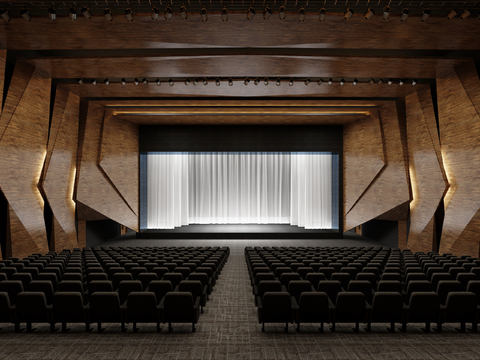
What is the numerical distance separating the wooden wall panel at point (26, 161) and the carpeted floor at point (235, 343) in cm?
658

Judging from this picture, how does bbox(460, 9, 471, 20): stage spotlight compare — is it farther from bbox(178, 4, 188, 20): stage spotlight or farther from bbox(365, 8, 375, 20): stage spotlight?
bbox(178, 4, 188, 20): stage spotlight

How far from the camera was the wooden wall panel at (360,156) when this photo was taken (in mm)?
15203

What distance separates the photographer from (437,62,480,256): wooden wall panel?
32.0ft

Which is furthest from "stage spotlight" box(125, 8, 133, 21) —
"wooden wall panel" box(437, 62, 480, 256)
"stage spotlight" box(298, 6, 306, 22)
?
"wooden wall panel" box(437, 62, 480, 256)

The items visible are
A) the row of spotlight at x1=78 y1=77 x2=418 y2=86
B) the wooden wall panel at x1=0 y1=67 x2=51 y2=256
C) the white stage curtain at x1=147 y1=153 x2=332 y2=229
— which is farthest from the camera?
the white stage curtain at x1=147 y1=153 x2=332 y2=229

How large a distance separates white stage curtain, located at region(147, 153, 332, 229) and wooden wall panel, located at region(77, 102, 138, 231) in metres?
5.51

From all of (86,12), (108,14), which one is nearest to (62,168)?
(86,12)

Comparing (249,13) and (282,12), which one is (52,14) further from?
(282,12)

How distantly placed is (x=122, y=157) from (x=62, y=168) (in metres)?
4.36

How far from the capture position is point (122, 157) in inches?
655

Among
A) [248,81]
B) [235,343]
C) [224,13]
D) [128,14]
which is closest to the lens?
[235,343]

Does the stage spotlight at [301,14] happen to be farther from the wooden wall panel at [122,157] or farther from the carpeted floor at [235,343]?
the wooden wall panel at [122,157]

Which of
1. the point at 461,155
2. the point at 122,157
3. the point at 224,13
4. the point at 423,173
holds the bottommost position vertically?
the point at 423,173

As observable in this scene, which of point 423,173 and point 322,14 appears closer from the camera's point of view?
point 322,14
